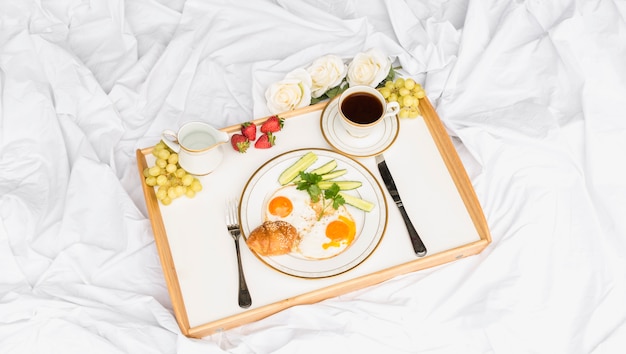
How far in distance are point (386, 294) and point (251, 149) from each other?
0.51 m

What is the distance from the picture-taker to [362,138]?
4.79 ft

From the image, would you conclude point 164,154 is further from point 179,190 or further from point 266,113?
point 266,113

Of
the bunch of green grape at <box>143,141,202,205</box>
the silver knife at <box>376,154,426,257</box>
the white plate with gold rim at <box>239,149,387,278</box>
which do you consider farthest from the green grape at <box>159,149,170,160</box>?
the silver knife at <box>376,154,426,257</box>

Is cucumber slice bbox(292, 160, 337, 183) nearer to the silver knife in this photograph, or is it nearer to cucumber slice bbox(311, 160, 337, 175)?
cucumber slice bbox(311, 160, 337, 175)

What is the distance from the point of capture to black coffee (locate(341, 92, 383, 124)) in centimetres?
142

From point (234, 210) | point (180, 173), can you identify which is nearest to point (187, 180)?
point (180, 173)

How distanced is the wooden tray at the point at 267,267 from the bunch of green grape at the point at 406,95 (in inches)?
1.0

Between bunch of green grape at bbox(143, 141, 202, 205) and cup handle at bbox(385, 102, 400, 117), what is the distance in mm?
509

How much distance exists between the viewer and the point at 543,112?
154 cm

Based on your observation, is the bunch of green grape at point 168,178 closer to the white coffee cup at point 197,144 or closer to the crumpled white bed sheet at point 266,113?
the white coffee cup at point 197,144

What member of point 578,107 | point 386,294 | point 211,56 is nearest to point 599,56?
point 578,107

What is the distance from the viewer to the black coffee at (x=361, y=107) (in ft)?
4.65

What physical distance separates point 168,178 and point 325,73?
0.53 m

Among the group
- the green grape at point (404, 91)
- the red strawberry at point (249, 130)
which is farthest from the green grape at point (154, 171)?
the green grape at point (404, 91)
